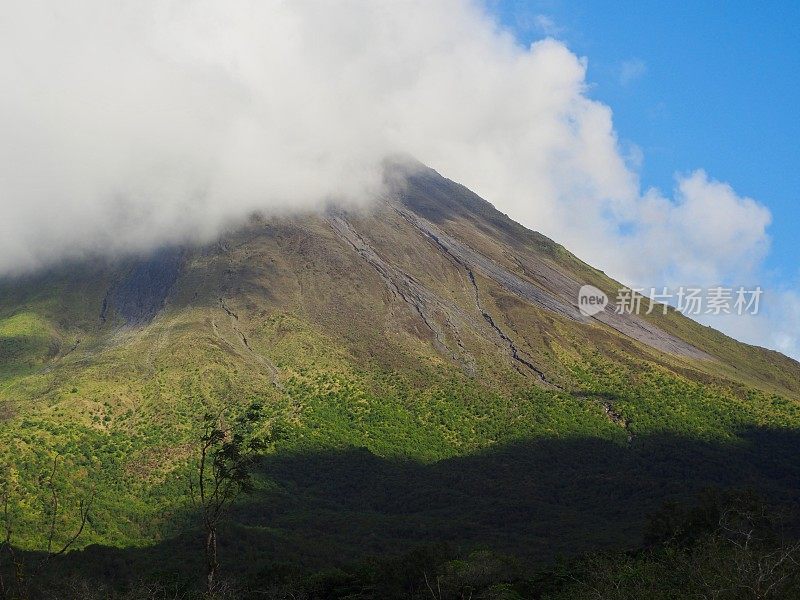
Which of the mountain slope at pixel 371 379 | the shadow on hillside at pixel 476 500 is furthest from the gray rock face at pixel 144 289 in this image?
the shadow on hillside at pixel 476 500

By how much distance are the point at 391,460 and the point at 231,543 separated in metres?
24.5

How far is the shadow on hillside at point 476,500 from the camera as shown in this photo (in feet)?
165

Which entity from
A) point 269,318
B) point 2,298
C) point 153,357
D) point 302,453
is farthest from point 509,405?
point 2,298

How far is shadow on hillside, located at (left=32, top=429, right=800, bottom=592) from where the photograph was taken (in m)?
50.2

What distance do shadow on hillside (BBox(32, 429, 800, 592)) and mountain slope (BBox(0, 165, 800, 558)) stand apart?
Result: 35cm

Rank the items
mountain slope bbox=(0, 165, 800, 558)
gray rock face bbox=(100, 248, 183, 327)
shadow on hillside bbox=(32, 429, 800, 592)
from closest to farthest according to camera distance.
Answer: shadow on hillside bbox=(32, 429, 800, 592) → mountain slope bbox=(0, 165, 800, 558) → gray rock face bbox=(100, 248, 183, 327)

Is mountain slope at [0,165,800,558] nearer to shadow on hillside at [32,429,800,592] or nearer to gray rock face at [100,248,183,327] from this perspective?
shadow on hillside at [32,429,800,592]

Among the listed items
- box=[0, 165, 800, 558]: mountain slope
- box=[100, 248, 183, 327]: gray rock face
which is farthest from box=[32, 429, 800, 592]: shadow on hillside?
box=[100, 248, 183, 327]: gray rock face

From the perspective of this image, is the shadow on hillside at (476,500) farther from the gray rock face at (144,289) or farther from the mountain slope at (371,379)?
the gray rock face at (144,289)

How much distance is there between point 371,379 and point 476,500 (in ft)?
87.4

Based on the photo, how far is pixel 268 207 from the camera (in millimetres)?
129125

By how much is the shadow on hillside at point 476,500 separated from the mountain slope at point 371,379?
35 cm

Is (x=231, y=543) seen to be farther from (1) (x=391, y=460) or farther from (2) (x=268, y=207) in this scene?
(2) (x=268, y=207)

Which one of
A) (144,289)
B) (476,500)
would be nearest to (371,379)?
(476,500)
